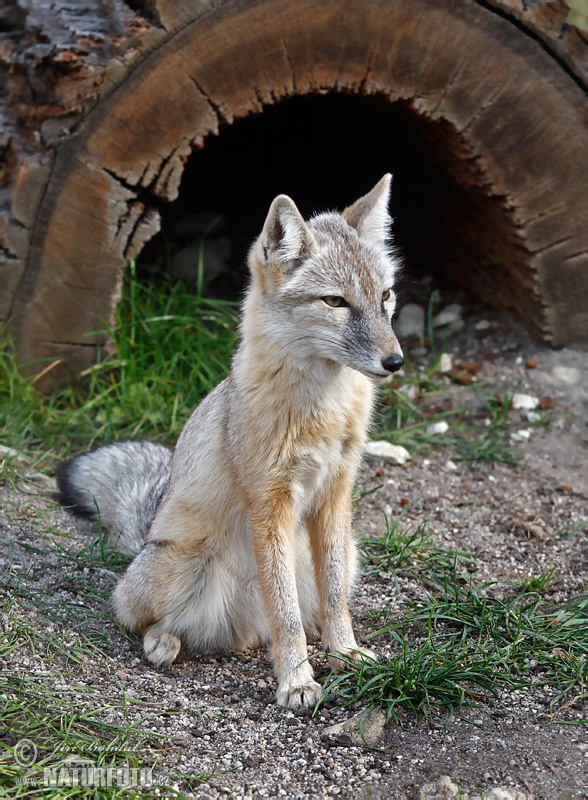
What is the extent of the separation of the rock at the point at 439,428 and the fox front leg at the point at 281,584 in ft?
8.08

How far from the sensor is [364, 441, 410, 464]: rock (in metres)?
5.76

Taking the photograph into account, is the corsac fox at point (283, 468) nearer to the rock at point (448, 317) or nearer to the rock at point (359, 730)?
the rock at point (359, 730)

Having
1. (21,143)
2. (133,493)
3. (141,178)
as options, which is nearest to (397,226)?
(141,178)

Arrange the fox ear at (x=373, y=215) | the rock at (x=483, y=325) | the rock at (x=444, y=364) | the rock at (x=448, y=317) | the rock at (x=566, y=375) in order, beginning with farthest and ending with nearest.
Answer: the rock at (x=448, y=317)
the rock at (x=483, y=325)
the rock at (x=444, y=364)
the rock at (x=566, y=375)
the fox ear at (x=373, y=215)

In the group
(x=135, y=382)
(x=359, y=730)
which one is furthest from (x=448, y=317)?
(x=359, y=730)

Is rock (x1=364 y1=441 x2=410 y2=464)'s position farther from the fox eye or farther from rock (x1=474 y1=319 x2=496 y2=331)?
the fox eye

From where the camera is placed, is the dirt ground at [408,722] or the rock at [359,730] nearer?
the dirt ground at [408,722]

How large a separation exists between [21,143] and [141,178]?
807 millimetres

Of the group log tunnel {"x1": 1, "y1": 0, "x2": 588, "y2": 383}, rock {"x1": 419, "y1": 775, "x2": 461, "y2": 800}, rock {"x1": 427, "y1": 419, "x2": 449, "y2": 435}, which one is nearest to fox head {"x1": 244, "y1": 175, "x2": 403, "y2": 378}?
rock {"x1": 419, "y1": 775, "x2": 461, "y2": 800}

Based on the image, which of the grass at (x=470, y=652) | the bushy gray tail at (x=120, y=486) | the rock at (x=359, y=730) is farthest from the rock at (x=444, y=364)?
the rock at (x=359, y=730)

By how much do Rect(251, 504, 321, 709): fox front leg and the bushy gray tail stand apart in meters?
1.14

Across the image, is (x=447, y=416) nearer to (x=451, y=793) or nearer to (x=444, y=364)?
(x=444, y=364)

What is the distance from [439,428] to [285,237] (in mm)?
2729

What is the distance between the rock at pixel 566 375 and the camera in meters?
6.25
